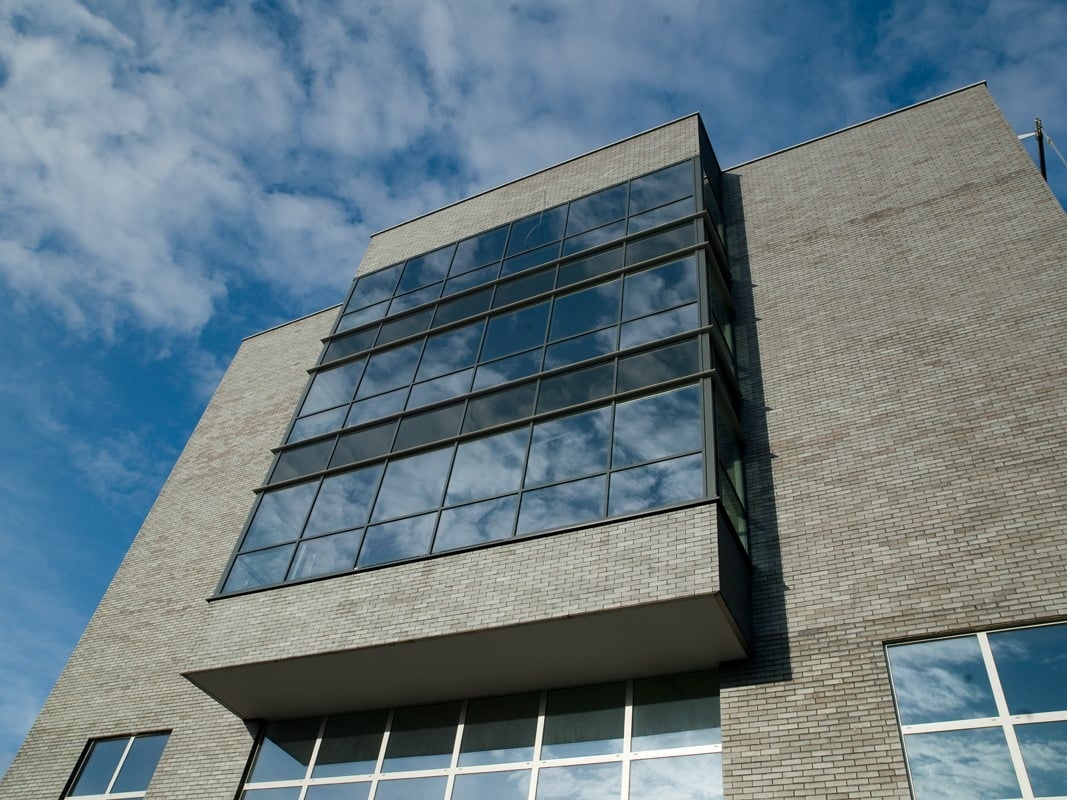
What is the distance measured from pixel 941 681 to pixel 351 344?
11.3 meters

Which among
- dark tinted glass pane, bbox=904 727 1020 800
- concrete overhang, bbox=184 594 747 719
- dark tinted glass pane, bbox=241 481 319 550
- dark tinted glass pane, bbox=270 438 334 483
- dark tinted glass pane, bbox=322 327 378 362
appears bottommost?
dark tinted glass pane, bbox=904 727 1020 800

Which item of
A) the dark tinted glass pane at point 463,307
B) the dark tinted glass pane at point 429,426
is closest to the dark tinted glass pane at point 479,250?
the dark tinted glass pane at point 463,307

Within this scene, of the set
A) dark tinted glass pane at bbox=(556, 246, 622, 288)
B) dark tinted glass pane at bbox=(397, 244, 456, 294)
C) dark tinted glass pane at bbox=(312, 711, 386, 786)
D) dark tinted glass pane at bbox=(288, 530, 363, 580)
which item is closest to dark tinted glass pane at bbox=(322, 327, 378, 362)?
dark tinted glass pane at bbox=(397, 244, 456, 294)

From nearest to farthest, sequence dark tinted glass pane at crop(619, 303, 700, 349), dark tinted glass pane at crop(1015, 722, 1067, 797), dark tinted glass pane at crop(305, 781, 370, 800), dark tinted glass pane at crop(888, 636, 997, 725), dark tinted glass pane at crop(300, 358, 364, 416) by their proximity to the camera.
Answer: dark tinted glass pane at crop(1015, 722, 1067, 797) < dark tinted glass pane at crop(888, 636, 997, 725) < dark tinted glass pane at crop(305, 781, 370, 800) < dark tinted glass pane at crop(619, 303, 700, 349) < dark tinted glass pane at crop(300, 358, 364, 416)

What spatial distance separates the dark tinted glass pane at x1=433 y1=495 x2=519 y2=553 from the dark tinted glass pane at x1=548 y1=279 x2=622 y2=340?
3196mm

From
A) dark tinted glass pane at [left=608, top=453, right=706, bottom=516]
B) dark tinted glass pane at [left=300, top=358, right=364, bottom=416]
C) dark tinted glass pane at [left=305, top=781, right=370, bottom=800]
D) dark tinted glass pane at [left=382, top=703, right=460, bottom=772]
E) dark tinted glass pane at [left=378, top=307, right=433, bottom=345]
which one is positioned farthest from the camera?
dark tinted glass pane at [left=378, top=307, right=433, bottom=345]

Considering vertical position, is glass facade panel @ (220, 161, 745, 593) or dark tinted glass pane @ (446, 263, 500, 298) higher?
dark tinted glass pane @ (446, 263, 500, 298)

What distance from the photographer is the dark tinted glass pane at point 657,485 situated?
34.2 ft

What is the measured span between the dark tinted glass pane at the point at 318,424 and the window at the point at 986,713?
9271 millimetres

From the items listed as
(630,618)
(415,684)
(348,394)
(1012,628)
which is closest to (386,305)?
(348,394)

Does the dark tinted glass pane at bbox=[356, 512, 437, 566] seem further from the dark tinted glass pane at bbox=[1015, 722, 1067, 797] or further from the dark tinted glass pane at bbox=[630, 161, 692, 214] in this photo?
the dark tinted glass pane at bbox=[1015, 722, 1067, 797]

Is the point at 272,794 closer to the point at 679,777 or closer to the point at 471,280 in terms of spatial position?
the point at 679,777

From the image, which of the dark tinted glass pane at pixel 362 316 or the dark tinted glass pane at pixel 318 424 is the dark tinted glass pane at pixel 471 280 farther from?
the dark tinted glass pane at pixel 318 424

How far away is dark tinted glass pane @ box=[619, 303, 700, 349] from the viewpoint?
41.1 ft
